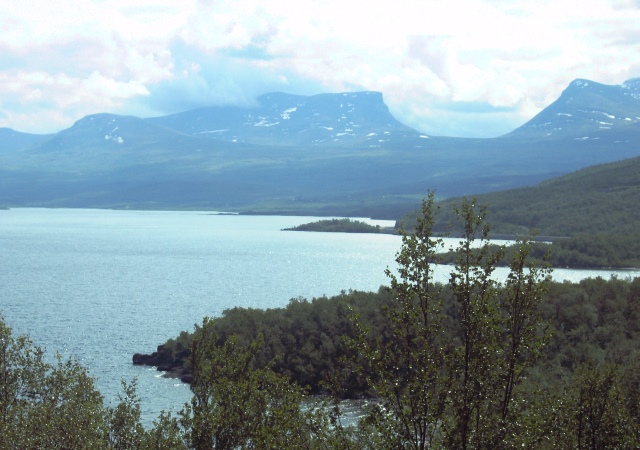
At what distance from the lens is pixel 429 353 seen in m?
23.1

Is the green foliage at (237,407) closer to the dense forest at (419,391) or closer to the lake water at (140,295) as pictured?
the dense forest at (419,391)

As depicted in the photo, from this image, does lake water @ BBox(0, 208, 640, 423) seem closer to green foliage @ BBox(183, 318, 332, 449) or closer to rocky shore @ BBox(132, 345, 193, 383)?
rocky shore @ BBox(132, 345, 193, 383)

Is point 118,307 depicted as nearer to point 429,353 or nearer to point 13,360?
point 13,360

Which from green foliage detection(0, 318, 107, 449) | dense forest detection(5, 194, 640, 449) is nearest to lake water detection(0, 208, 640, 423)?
green foliage detection(0, 318, 107, 449)

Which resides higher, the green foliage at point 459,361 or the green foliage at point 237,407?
the green foliage at point 459,361

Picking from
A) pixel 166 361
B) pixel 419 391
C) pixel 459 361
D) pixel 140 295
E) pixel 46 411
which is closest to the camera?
pixel 419 391

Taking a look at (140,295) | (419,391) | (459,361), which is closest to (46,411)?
(419,391)

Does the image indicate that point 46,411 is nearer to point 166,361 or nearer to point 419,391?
point 419,391

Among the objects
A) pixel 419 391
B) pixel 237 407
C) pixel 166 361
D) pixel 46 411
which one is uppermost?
pixel 419 391

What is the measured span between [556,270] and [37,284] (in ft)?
340

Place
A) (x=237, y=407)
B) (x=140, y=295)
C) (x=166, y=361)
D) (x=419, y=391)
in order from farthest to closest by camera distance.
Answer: (x=140, y=295), (x=166, y=361), (x=237, y=407), (x=419, y=391)

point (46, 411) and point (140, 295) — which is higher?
point (46, 411)

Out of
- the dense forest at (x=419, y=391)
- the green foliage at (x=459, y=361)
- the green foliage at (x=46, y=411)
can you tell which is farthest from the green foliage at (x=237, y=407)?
the green foliage at (x=459, y=361)

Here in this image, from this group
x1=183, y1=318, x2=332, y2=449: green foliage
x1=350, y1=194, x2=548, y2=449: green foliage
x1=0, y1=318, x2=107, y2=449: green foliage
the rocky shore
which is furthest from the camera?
the rocky shore
